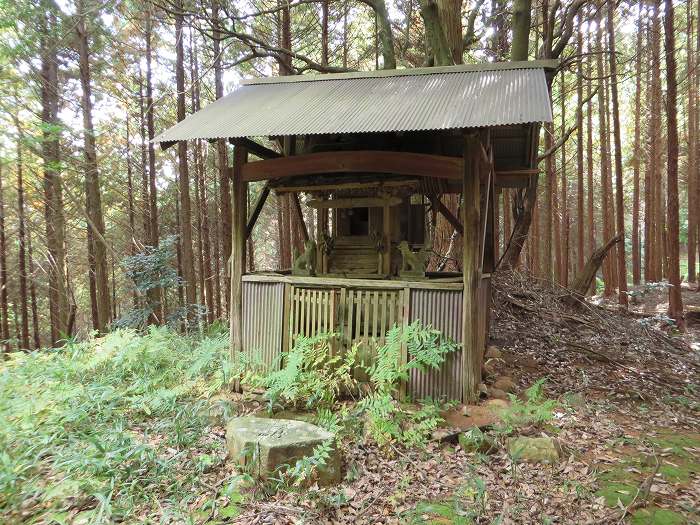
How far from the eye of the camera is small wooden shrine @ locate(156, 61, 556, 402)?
5641mm

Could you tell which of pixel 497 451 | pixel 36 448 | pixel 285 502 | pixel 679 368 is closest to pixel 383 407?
→ pixel 497 451

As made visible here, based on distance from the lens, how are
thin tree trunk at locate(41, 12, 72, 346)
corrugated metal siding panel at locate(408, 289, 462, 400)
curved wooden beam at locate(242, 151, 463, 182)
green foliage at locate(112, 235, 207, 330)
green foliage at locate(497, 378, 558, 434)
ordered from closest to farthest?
green foliage at locate(497, 378, 558, 434) < corrugated metal siding panel at locate(408, 289, 462, 400) < curved wooden beam at locate(242, 151, 463, 182) < green foliage at locate(112, 235, 207, 330) < thin tree trunk at locate(41, 12, 72, 346)

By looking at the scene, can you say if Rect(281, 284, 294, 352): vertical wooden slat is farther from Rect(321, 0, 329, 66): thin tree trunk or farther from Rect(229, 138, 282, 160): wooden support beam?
Rect(321, 0, 329, 66): thin tree trunk

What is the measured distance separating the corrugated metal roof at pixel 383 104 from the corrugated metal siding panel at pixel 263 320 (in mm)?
2419

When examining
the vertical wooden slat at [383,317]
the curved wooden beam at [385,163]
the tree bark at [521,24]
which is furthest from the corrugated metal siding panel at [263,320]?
the tree bark at [521,24]

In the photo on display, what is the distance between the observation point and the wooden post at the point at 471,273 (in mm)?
5707

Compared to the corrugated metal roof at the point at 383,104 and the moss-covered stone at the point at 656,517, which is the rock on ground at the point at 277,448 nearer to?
the moss-covered stone at the point at 656,517

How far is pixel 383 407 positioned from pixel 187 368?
12.3ft

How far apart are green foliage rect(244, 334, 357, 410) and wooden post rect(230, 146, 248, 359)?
83cm

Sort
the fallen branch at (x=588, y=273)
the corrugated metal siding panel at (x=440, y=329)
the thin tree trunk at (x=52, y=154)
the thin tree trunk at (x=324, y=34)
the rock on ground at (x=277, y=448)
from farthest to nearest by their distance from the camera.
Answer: the thin tree trunk at (x=324, y=34) < the thin tree trunk at (x=52, y=154) < the fallen branch at (x=588, y=273) < the corrugated metal siding panel at (x=440, y=329) < the rock on ground at (x=277, y=448)

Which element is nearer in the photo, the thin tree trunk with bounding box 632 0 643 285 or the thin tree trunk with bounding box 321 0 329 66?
the thin tree trunk with bounding box 321 0 329 66

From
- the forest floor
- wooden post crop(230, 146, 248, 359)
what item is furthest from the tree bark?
the forest floor

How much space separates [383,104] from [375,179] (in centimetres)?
136

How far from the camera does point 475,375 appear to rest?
587cm
